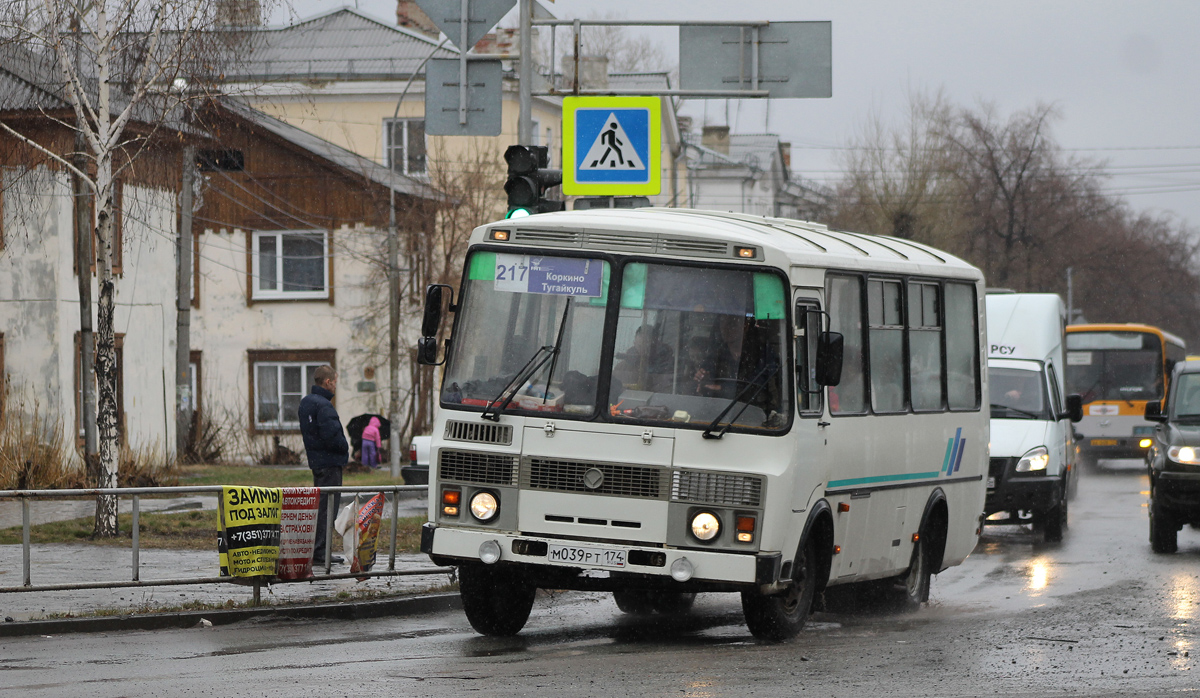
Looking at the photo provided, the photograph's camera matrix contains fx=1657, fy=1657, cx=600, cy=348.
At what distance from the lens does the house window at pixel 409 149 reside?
4809 centimetres

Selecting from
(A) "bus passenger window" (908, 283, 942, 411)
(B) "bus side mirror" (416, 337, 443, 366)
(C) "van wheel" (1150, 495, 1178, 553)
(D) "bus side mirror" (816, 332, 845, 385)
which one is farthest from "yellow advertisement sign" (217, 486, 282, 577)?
(C) "van wheel" (1150, 495, 1178, 553)

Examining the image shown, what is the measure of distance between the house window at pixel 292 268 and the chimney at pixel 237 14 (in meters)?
25.4

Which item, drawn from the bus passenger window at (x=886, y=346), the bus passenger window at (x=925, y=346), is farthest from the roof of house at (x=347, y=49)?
the bus passenger window at (x=886, y=346)

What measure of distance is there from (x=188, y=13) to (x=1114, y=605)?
34.6ft

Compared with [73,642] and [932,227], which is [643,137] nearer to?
[73,642]

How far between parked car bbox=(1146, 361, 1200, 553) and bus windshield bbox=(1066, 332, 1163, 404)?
20855 mm

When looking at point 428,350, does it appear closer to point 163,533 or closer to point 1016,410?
point 163,533

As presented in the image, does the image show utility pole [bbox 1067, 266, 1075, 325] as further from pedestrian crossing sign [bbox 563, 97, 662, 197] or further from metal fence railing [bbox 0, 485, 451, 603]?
metal fence railing [bbox 0, 485, 451, 603]

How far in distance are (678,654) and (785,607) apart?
3.05 feet

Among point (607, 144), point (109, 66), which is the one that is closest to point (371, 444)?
point (109, 66)

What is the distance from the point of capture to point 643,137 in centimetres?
1616

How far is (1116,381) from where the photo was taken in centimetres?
3891

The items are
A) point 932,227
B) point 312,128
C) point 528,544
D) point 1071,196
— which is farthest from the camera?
point 1071,196

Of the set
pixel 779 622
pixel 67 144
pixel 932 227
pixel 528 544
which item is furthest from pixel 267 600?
pixel 932 227
